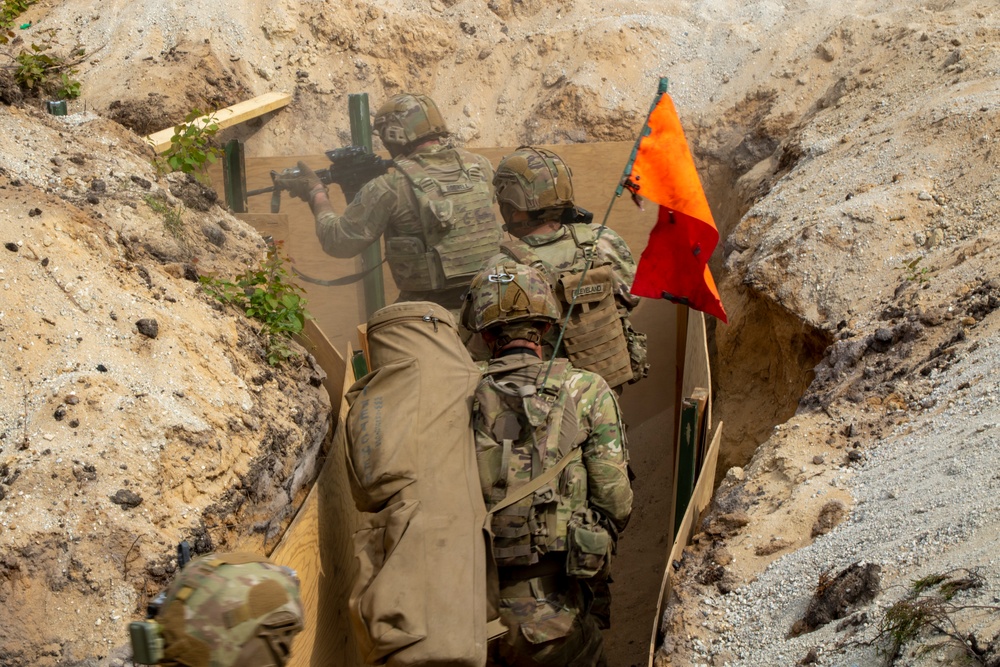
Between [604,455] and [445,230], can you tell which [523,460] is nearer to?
[604,455]

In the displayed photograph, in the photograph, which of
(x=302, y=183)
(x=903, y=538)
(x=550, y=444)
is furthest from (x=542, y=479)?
(x=302, y=183)

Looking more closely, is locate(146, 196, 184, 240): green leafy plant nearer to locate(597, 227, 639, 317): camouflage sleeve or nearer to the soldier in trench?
the soldier in trench

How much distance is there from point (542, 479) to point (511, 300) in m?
0.83

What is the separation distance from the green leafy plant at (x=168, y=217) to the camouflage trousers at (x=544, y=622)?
2711 millimetres

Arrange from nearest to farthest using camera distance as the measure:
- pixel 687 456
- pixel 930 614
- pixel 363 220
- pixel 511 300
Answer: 1. pixel 930 614
2. pixel 511 300
3. pixel 687 456
4. pixel 363 220

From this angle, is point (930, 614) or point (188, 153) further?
point (188, 153)

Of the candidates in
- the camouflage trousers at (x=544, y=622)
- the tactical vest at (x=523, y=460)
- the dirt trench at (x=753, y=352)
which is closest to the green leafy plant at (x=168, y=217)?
the tactical vest at (x=523, y=460)

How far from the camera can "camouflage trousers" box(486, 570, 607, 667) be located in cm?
438

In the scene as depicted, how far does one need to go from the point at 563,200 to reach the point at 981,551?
3.33 metres

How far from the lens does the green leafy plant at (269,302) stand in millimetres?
5391

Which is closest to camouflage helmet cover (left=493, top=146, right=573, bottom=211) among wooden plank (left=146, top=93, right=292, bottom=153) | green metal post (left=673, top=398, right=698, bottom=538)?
green metal post (left=673, top=398, right=698, bottom=538)

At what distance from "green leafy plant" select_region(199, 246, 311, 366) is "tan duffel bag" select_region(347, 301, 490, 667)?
108cm

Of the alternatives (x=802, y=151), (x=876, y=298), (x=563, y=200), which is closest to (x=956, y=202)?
(x=876, y=298)

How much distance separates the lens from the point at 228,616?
2791 millimetres
